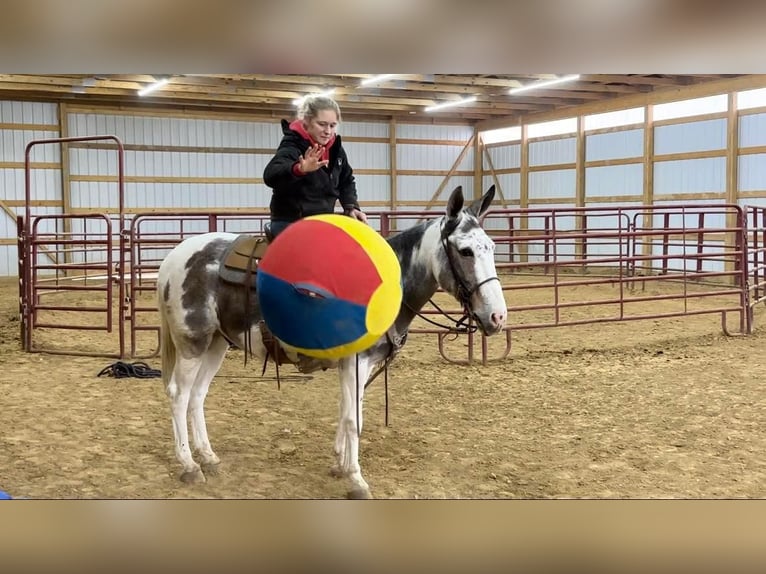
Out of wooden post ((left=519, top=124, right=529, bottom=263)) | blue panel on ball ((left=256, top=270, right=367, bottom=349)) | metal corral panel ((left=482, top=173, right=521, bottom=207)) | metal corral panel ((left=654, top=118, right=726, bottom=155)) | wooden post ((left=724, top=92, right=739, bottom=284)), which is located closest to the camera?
blue panel on ball ((left=256, top=270, right=367, bottom=349))

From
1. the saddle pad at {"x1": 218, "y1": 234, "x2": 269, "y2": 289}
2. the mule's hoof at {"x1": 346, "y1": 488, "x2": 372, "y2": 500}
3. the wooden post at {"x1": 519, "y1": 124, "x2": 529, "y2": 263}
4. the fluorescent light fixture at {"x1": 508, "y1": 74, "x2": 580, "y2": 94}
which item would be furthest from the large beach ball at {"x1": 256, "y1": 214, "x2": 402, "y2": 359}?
the wooden post at {"x1": 519, "y1": 124, "x2": 529, "y2": 263}

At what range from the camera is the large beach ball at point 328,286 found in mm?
1920

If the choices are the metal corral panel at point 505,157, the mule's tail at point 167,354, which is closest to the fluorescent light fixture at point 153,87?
the metal corral panel at point 505,157

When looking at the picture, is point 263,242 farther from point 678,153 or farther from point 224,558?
point 678,153

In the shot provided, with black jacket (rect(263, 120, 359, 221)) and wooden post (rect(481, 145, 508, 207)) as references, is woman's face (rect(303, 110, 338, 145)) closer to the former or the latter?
black jacket (rect(263, 120, 359, 221))

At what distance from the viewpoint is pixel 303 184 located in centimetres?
242

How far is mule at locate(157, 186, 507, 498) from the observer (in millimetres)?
2381

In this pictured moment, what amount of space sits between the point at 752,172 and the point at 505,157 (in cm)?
402

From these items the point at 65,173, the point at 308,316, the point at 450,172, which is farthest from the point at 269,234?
the point at 450,172

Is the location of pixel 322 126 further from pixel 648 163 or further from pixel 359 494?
pixel 648 163

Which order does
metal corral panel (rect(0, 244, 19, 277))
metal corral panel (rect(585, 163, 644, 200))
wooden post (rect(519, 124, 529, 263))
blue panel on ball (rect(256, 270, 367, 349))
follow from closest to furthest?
blue panel on ball (rect(256, 270, 367, 349))
metal corral panel (rect(0, 244, 19, 277))
metal corral panel (rect(585, 163, 644, 200))
wooden post (rect(519, 124, 529, 263))

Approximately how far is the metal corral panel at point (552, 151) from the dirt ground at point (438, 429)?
6.99 metres

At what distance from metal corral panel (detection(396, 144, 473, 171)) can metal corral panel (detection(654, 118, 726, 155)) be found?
281 centimetres
